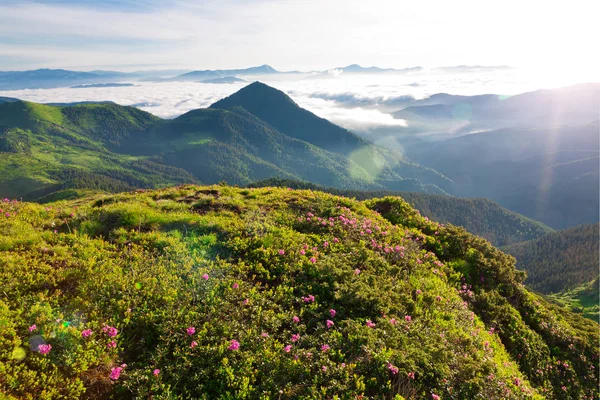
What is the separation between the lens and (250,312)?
301 inches

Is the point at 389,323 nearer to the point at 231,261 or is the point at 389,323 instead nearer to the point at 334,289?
the point at 334,289

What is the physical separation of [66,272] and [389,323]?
7.92m

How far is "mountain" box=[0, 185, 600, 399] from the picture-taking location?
5996 mm

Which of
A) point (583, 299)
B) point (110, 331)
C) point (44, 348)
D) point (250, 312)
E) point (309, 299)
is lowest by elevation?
point (583, 299)

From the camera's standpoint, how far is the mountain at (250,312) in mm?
5996

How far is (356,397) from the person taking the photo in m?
5.98

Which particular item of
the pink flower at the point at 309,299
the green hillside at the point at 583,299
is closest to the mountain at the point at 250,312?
the pink flower at the point at 309,299

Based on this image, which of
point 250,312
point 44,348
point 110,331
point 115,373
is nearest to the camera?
point 44,348

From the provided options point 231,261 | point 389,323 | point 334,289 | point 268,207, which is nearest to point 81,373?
point 231,261

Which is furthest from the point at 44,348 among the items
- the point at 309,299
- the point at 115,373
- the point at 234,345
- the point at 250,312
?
the point at 309,299

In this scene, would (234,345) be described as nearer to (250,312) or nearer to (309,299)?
(250,312)

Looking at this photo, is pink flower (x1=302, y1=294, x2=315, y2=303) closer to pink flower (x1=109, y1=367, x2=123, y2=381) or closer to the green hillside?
pink flower (x1=109, y1=367, x2=123, y2=381)

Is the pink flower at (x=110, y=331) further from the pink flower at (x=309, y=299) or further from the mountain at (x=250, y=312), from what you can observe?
the pink flower at (x=309, y=299)

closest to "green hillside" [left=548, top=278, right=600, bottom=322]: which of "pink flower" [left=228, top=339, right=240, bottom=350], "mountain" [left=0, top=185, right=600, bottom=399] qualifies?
"mountain" [left=0, top=185, right=600, bottom=399]
